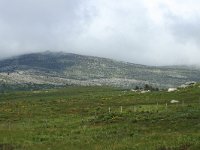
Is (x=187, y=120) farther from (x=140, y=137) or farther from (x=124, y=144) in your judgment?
(x=124, y=144)

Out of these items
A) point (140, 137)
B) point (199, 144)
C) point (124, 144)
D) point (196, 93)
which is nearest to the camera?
point (199, 144)

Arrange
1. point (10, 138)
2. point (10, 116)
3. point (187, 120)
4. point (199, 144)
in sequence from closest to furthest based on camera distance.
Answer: point (199, 144)
point (10, 138)
point (187, 120)
point (10, 116)

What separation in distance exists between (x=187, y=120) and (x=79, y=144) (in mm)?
16902

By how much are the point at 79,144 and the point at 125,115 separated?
24741 millimetres

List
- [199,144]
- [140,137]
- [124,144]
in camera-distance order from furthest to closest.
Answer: [140,137] < [124,144] < [199,144]

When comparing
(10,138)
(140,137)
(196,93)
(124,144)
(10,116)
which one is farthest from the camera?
(196,93)

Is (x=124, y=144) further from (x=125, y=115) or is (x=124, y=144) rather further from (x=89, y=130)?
(x=125, y=115)

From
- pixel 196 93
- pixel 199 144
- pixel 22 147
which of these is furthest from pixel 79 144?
pixel 196 93

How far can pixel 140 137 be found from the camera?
172ft

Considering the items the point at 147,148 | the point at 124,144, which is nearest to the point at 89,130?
the point at 124,144

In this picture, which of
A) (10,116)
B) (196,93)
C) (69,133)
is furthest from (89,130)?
(196,93)

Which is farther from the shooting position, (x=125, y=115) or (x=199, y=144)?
(x=125, y=115)

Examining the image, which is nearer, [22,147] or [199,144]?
[199,144]

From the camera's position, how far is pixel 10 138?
184 feet
